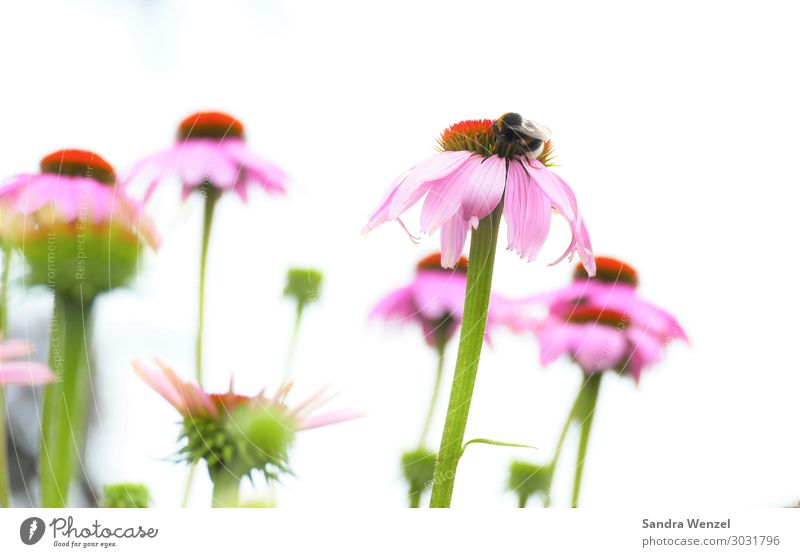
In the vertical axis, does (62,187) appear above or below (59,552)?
above

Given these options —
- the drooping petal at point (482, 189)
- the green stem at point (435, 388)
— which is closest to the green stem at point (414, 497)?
the green stem at point (435, 388)

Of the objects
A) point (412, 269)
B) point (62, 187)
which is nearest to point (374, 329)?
point (412, 269)

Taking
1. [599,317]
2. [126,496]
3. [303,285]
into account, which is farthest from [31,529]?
[599,317]

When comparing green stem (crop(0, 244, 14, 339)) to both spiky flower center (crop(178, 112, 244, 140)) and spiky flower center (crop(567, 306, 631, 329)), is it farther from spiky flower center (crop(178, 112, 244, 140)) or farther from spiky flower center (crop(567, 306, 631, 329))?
spiky flower center (crop(567, 306, 631, 329))

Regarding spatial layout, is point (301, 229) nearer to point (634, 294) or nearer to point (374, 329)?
point (374, 329)

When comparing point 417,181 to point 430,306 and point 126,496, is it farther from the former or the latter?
point 126,496

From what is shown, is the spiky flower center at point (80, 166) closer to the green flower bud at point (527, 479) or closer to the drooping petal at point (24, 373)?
the drooping petal at point (24, 373)
